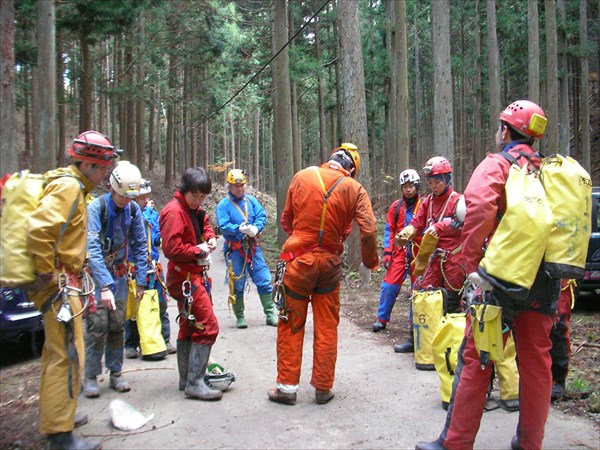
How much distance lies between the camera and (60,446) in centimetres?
391

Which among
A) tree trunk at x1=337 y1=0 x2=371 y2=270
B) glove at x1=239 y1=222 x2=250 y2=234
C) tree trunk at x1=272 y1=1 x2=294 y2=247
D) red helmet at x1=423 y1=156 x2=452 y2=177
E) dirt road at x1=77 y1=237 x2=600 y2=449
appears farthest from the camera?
tree trunk at x1=272 y1=1 x2=294 y2=247

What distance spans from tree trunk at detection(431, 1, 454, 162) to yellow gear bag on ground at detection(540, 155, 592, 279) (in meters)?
9.23

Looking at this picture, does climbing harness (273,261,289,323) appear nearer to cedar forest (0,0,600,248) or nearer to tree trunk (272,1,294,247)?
cedar forest (0,0,600,248)

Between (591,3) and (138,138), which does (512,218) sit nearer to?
(138,138)

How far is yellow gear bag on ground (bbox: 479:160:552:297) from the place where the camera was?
3.22 metres

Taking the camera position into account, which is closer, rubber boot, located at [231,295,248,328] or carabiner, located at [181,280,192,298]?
carabiner, located at [181,280,192,298]

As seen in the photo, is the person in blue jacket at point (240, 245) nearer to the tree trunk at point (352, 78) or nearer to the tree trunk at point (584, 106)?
the tree trunk at point (352, 78)

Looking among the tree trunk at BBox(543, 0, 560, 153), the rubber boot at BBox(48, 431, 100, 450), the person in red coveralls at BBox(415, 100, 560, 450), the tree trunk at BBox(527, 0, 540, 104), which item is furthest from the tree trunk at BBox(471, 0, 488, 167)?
the rubber boot at BBox(48, 431, 100, 450)

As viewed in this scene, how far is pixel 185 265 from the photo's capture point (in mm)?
5266

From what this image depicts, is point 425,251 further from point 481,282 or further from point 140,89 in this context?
point 140,89

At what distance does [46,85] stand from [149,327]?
7774 millimetres

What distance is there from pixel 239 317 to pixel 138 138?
22.1 m

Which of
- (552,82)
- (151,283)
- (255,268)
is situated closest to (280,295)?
(151,283)

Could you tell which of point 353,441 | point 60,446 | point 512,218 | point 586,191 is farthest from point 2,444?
point 586,191
